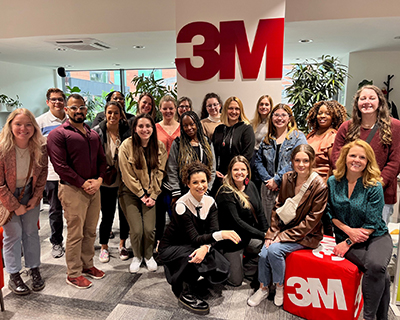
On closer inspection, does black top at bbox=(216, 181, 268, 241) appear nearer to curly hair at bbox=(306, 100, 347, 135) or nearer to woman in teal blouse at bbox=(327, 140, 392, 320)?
woman in teal blouse at bbox=(327, 140, 392, 320)

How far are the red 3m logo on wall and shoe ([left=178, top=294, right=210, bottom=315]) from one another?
2660mm

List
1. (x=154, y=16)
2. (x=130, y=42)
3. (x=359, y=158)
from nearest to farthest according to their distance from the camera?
1. (x=359, y=158)
2. (x=154, y=16)
3. (x=130, y=42)

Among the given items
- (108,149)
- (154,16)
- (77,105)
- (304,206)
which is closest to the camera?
(304,206)

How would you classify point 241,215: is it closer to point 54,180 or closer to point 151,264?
point 151,264

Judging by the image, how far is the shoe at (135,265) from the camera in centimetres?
296

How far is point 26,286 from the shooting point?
2.64 m

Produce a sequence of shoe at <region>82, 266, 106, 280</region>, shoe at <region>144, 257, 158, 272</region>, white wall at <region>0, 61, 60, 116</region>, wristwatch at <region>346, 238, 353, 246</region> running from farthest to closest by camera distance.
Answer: white wall at <region>0, 61, 60, 116</region> < shoe at <region>144, 257, 158, 272</region> < shoe at <region>82, 266, 106, 280</region> < wristwatch at <region>346, 238, 353, 246</region>

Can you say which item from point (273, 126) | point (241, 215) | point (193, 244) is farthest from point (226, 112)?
point (193, 244)

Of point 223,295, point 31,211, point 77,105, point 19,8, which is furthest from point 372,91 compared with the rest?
point 19,8

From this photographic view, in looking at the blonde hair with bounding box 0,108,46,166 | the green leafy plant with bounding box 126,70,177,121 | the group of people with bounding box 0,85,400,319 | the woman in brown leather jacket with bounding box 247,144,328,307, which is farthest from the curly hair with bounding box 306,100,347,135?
the blonde hair with bounding box 0,108,46,166

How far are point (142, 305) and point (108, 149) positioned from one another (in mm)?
1519

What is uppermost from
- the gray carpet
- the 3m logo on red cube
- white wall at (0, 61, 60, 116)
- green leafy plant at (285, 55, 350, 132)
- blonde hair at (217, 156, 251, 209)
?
white wall at (0, 61, 60, 116)

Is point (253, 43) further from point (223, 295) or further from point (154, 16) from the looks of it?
point (223, 295)

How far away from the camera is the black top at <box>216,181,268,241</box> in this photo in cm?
270
